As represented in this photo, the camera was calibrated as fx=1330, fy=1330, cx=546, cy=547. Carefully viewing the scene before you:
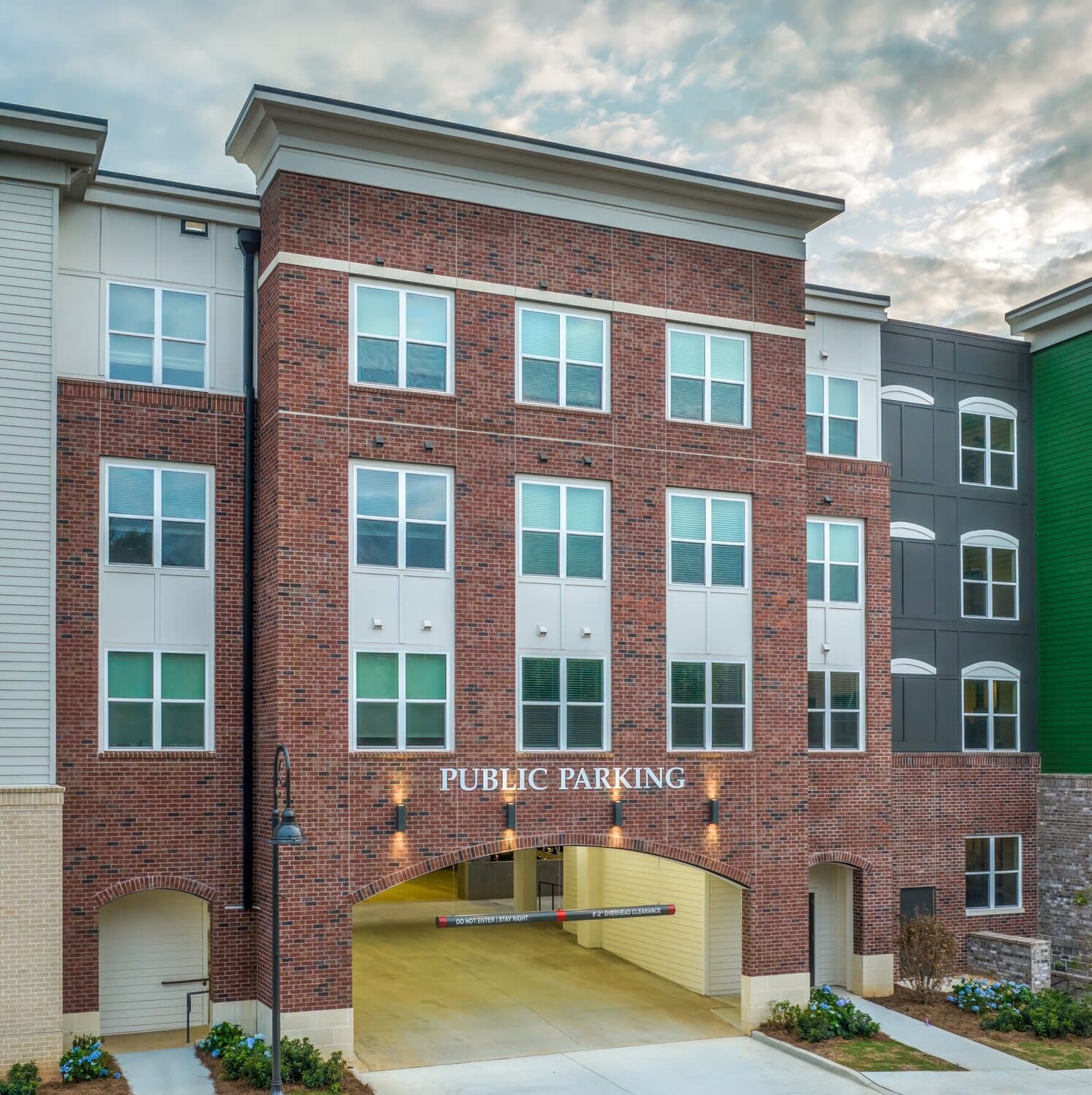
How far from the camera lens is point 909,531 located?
89.0ft

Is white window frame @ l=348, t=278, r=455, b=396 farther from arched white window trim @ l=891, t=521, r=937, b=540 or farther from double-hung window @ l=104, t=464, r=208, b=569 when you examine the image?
arched white window trim @ l=891, t=521, r=937, b=540

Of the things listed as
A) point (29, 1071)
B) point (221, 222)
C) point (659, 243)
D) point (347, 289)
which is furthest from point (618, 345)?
point (29, 1071)

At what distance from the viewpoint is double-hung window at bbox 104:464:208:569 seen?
66.3 feet

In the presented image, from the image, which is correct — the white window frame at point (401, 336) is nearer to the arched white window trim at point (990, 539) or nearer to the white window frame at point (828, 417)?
the white window frame at point (828, 417)

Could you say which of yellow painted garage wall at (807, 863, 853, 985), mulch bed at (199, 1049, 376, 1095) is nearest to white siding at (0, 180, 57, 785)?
mulch bed at (199, 1049, 376, 1095)

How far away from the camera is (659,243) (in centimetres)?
2273

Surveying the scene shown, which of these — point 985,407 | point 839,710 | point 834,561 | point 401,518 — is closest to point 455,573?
point 401,518

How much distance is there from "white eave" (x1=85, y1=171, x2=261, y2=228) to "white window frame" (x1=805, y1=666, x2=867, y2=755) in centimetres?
1298

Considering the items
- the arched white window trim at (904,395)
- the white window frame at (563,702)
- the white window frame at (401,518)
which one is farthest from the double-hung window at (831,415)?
the white window frame at (401,518)

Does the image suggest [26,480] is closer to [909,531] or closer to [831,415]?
[831,415]

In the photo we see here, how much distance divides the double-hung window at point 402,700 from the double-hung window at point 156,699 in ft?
8.30

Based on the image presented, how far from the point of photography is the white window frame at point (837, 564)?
2544 cm

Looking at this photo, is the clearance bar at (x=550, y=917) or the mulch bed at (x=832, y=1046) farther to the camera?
the clearance bar at (x=550, y=917)

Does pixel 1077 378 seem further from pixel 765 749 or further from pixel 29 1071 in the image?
pixel 29 1071
